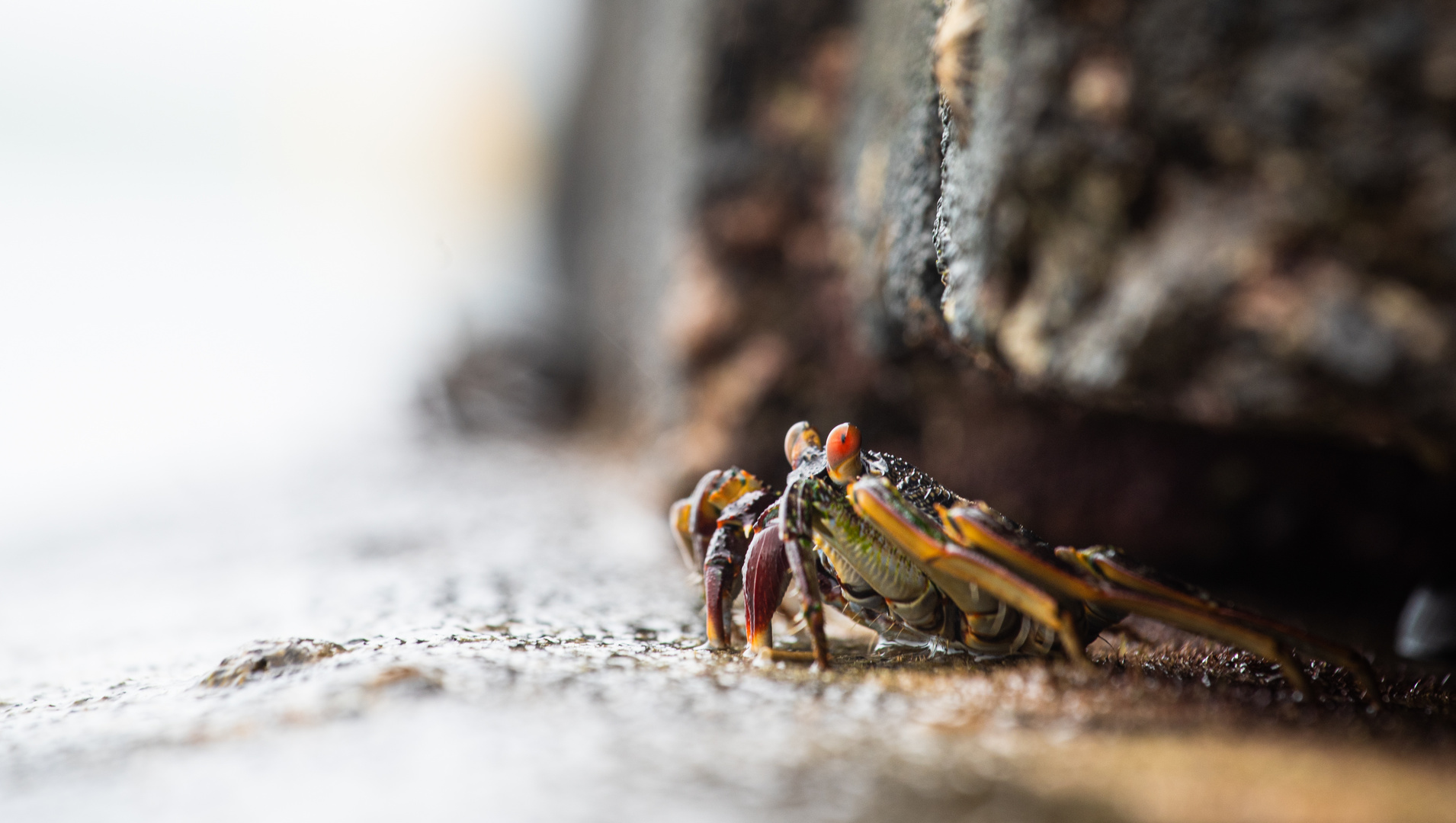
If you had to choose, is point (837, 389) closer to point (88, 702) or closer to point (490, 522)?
point (490, 522)

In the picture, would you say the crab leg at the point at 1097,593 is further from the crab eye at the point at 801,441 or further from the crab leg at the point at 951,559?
the crab eye at the point at 801,441

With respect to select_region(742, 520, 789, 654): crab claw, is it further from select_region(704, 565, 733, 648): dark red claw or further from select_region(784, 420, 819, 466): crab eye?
select_region(784, 420, 819, 466): crab eye

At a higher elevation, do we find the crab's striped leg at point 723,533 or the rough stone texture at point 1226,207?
the rough stone texture at point 1226,207

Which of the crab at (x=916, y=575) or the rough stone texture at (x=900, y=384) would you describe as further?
the rough stone texture at (x=900, y=384)

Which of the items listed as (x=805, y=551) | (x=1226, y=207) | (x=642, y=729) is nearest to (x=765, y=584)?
(x=805, y=551)

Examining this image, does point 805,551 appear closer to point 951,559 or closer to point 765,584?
point 765,584

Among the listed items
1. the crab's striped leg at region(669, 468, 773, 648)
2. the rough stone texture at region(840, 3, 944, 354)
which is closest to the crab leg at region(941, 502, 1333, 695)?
the crab's striped leg at region(669, 468, 773, 648)

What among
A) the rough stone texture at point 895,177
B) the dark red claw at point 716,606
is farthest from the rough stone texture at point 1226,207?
the dark red claw at point 716,606

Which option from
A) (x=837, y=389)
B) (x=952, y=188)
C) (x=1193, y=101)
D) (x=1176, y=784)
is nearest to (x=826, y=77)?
(x=837, y=389)
